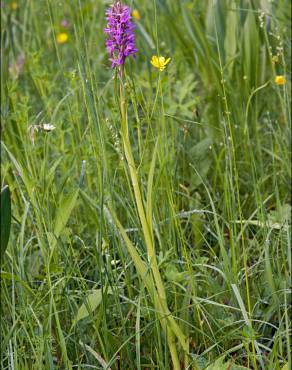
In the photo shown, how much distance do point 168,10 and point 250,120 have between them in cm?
64

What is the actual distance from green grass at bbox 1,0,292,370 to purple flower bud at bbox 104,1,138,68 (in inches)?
2.4

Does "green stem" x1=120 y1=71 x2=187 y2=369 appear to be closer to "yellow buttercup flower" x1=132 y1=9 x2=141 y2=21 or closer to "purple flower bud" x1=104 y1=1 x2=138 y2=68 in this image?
"purple flower bud" x1=104 y1=1 x2=138 y2=68

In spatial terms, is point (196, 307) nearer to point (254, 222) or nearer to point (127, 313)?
point (127, 313)

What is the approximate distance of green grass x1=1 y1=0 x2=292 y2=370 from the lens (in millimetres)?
1503

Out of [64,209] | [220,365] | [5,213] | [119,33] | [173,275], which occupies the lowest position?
[220,365]

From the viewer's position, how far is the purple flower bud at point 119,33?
140cm

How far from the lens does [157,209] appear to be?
1928 millimetres

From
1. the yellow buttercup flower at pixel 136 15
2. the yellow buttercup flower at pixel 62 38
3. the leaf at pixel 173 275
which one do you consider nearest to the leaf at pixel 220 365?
the leaf at pixel 173 275

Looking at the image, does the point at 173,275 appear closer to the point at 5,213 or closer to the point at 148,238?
the point at 148,238

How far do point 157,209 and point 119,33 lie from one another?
638 millimetres

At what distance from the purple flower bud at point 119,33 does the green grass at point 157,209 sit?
6 centimetres

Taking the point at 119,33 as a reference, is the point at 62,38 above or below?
below

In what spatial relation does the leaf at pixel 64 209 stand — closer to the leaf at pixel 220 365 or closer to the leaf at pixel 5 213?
the leaf at pixel 5 213

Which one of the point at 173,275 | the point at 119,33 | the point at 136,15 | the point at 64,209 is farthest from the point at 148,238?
the point at 136,15
